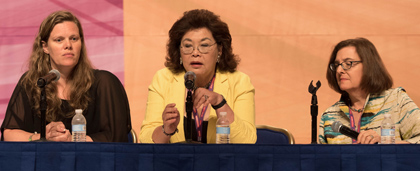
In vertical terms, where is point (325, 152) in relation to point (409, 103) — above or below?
below

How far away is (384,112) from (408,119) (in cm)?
11

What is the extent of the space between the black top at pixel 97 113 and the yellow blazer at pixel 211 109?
0.53 ft

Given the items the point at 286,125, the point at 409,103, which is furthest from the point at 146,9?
the point at 409,103

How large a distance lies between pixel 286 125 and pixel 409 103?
54.7 inches

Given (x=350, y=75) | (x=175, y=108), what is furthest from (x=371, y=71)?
(x=175, y=108)

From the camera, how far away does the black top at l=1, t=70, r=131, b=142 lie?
2459mm

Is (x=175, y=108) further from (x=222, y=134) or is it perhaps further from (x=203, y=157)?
(x=203, y=157)

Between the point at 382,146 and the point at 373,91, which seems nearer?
the point at 382,146

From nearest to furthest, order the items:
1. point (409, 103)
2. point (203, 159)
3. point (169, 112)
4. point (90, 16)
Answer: point (203, 159) < point (169, 112) < point (409, 103) < point (90, 16)

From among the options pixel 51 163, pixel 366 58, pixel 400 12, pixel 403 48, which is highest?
pixel 400 12

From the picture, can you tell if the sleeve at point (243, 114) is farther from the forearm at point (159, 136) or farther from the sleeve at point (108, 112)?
the sleeve at point (108, 112)

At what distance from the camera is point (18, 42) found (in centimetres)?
371

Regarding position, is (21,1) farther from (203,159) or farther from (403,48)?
(403,48)

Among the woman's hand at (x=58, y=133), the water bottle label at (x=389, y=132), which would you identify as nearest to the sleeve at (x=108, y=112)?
the woman's hand at (x=58, y=133)
